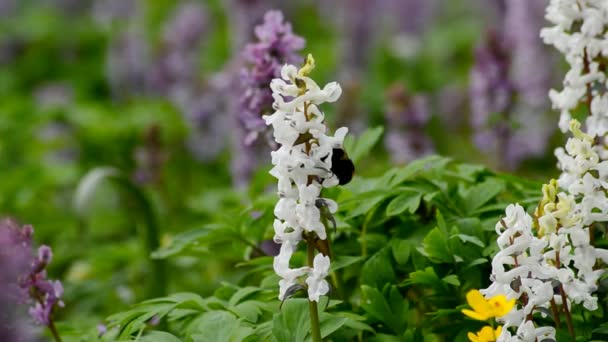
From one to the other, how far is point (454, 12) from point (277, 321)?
878 centimetres

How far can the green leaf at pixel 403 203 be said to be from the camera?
7.16 ft

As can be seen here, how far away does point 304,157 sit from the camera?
1740 millimetres

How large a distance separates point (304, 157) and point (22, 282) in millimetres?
791

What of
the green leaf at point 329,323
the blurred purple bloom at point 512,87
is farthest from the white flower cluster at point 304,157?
the blurred purple bloom at point 512,87

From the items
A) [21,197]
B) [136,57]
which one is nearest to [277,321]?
[21,197]

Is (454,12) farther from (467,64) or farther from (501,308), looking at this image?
(501,308)

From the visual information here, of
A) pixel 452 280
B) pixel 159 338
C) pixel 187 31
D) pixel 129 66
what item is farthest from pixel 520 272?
pixel 129 66

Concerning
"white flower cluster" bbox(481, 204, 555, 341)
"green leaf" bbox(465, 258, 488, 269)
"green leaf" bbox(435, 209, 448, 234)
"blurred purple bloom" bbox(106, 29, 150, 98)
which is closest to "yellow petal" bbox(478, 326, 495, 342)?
"white flower cluster" bbox(481, 204, 555, 341)

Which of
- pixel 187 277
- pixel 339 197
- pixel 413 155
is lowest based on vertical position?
pixel 187 277

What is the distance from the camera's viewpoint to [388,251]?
222 centimetres

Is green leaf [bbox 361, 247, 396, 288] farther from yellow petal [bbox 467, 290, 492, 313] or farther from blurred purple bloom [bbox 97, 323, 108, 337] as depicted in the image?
blurred purple bloom [bbox 97, 323, 108, 337]

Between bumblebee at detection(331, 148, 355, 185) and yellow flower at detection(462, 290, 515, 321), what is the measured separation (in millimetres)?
326

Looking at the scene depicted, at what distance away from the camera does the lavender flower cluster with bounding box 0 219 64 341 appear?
6.16 feet

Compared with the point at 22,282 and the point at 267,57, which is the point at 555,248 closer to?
the point at 267,57
